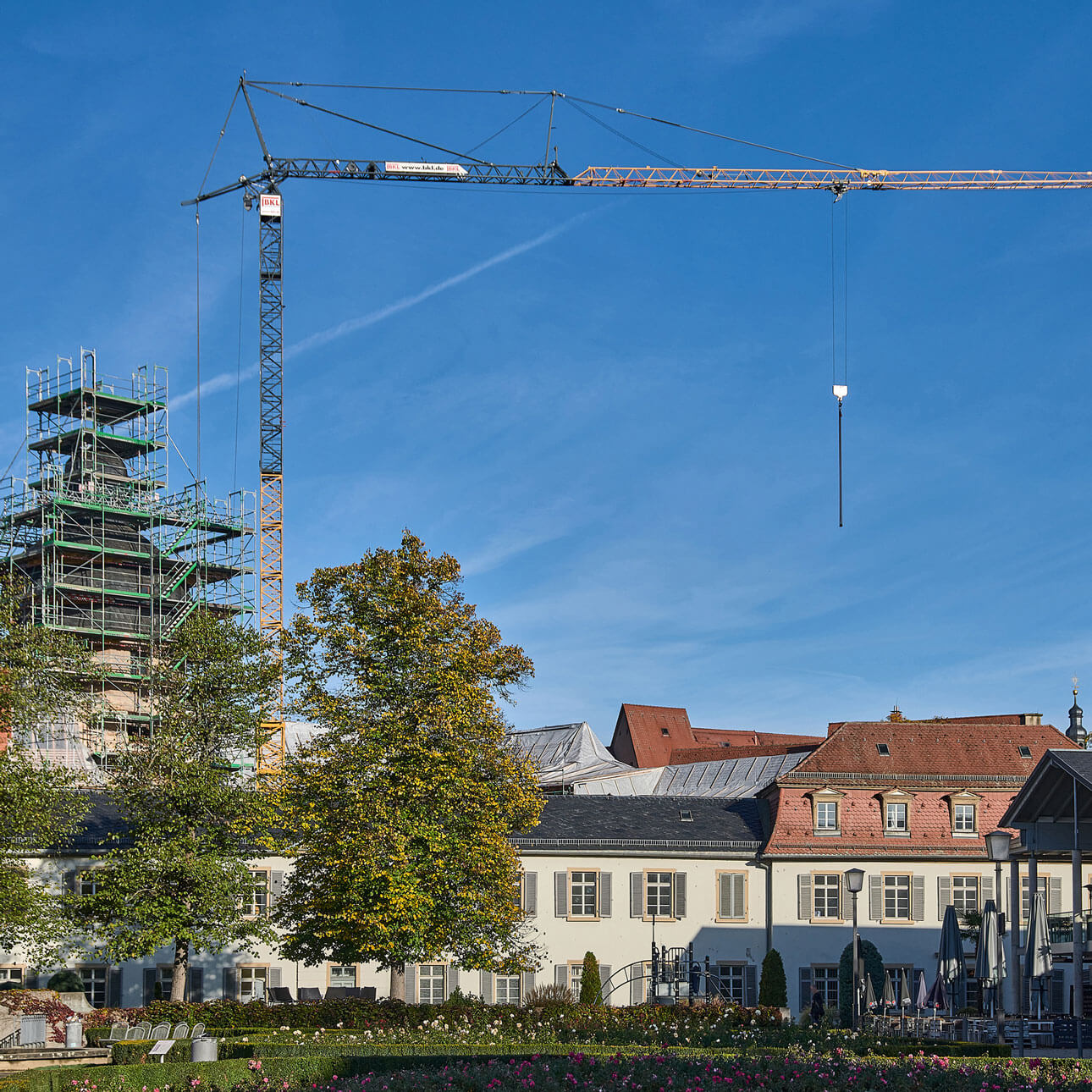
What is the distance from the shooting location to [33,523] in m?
64.3

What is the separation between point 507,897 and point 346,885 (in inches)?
155

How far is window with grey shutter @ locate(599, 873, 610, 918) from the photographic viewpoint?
45562 mm

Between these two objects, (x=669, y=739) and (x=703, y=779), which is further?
(x=669, y=739)

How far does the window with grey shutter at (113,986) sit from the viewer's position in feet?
135

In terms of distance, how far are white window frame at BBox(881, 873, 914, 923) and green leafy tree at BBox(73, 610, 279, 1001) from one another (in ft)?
65.5

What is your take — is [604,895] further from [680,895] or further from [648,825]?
[648,825]

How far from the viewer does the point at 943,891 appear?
47500 millimetres

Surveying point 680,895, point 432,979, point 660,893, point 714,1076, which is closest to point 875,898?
point 680,895

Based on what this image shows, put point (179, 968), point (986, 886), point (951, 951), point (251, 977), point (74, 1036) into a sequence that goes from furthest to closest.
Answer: point (986, 886) → point (251, 977) → point (179, 968) → point (951, 951) → point (74, 1036)

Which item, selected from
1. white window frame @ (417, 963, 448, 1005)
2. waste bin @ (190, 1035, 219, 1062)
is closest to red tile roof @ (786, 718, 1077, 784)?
white window frame @ (417, 963, 448, 1005)

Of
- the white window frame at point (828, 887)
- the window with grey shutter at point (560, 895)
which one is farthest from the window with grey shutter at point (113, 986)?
the white window frame at point (828, 887)

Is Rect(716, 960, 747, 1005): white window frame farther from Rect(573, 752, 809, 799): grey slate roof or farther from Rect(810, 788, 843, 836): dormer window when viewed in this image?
Rect(573, 752, 809, 799): grey slate roof

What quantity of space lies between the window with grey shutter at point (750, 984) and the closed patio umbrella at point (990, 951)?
529 inches

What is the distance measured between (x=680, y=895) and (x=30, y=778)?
21.0 metres
